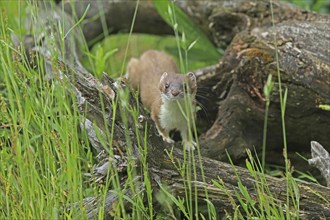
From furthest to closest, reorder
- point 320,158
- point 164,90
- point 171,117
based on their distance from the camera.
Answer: point 171,117 < point 164,90 < point 320,158

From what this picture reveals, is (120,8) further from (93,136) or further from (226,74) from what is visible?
(93,136)

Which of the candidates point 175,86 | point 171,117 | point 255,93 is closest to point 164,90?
point 175,86

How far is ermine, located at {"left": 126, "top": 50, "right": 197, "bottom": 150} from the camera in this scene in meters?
4.51

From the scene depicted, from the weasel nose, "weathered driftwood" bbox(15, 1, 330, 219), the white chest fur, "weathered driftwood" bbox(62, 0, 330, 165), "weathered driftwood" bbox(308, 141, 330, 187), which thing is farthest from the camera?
the white chest fur

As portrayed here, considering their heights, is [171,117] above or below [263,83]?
below

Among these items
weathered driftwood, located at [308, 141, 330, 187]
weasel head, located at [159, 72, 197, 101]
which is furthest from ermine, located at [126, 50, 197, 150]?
weathered driftwood, located at [308, 141, 330, 187]

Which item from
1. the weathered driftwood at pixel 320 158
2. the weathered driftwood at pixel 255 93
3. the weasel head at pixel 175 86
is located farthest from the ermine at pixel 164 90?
the weathered driftwood at pixel 320 158

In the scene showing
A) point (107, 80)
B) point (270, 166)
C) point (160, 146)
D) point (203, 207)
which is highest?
point (107, 80)

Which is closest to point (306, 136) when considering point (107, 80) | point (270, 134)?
point (270, 134)

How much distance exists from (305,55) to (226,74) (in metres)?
0.58

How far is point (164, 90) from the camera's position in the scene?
4.62 m

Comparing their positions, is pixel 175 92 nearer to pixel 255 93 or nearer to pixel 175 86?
pixel 175 86

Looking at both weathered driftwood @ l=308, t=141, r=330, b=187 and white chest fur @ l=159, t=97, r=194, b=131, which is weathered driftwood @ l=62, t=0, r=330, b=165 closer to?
white chest fur @ l=159, t=97, r=194, b=131

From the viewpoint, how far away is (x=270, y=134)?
182 inches
